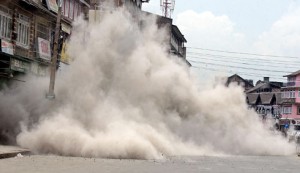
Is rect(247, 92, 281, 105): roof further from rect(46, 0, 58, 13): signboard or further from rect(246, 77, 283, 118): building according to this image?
rect(46, 0, 58, 13): signboard

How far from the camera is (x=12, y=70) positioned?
90.9 ft

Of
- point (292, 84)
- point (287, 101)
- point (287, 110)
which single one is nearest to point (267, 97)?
point (287, 110)

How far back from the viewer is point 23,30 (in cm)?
3092

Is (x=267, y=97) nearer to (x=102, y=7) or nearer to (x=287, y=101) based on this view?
(x=287, y=101)

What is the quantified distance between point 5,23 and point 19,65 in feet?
7.79

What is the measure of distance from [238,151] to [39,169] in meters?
20.4

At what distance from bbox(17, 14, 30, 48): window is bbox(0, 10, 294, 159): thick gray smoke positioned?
3.15 metres

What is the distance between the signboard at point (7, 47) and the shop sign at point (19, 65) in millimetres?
448

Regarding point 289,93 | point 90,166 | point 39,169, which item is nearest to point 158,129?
point 90,166

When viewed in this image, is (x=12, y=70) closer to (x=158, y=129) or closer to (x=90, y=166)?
(x=158, y=129)

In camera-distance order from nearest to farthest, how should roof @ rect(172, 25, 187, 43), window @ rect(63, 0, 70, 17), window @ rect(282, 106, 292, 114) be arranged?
window @ rect(63, 0, 70, 17), roof @ rect(172, 25, 187, 43), window @ rect(282, 106, 292, 114)

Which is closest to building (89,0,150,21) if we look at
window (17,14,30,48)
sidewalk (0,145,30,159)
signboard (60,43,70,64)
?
signboard (60,43,70,64)

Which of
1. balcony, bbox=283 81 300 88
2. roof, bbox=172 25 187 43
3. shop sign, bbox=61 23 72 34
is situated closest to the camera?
shop sign, bbox=61 23 72 34

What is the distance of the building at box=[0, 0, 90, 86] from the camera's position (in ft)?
91.8
